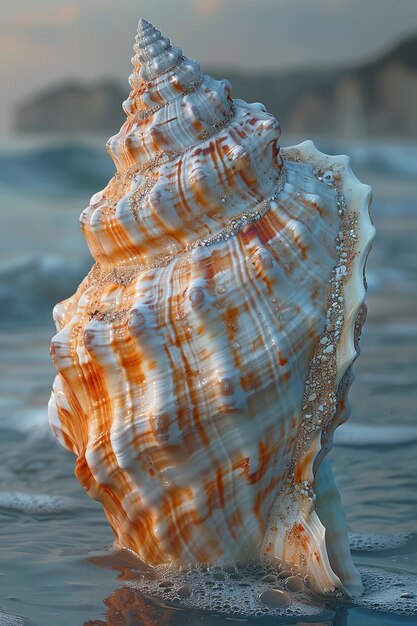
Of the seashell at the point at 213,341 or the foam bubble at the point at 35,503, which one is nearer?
the seashell at the point at 213,341

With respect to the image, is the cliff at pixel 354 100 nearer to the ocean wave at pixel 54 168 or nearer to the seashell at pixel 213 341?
the ocean wave at pixel 54 168

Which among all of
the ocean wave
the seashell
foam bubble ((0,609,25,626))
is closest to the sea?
foam bubble ((0,609,25,626))

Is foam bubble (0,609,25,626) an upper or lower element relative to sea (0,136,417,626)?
lower

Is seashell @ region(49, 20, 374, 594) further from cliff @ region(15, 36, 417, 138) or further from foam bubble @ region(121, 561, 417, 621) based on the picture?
cliff @ region(15, 36, 417, 138)

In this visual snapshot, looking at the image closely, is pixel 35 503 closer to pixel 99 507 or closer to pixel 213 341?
pixel 99 507

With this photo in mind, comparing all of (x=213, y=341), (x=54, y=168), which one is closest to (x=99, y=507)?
(x=213, y=341)

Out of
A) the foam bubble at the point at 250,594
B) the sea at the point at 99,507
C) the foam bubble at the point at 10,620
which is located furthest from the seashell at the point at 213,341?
the foam bubble at the point at 10,620

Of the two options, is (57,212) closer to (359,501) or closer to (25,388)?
(25,388)
